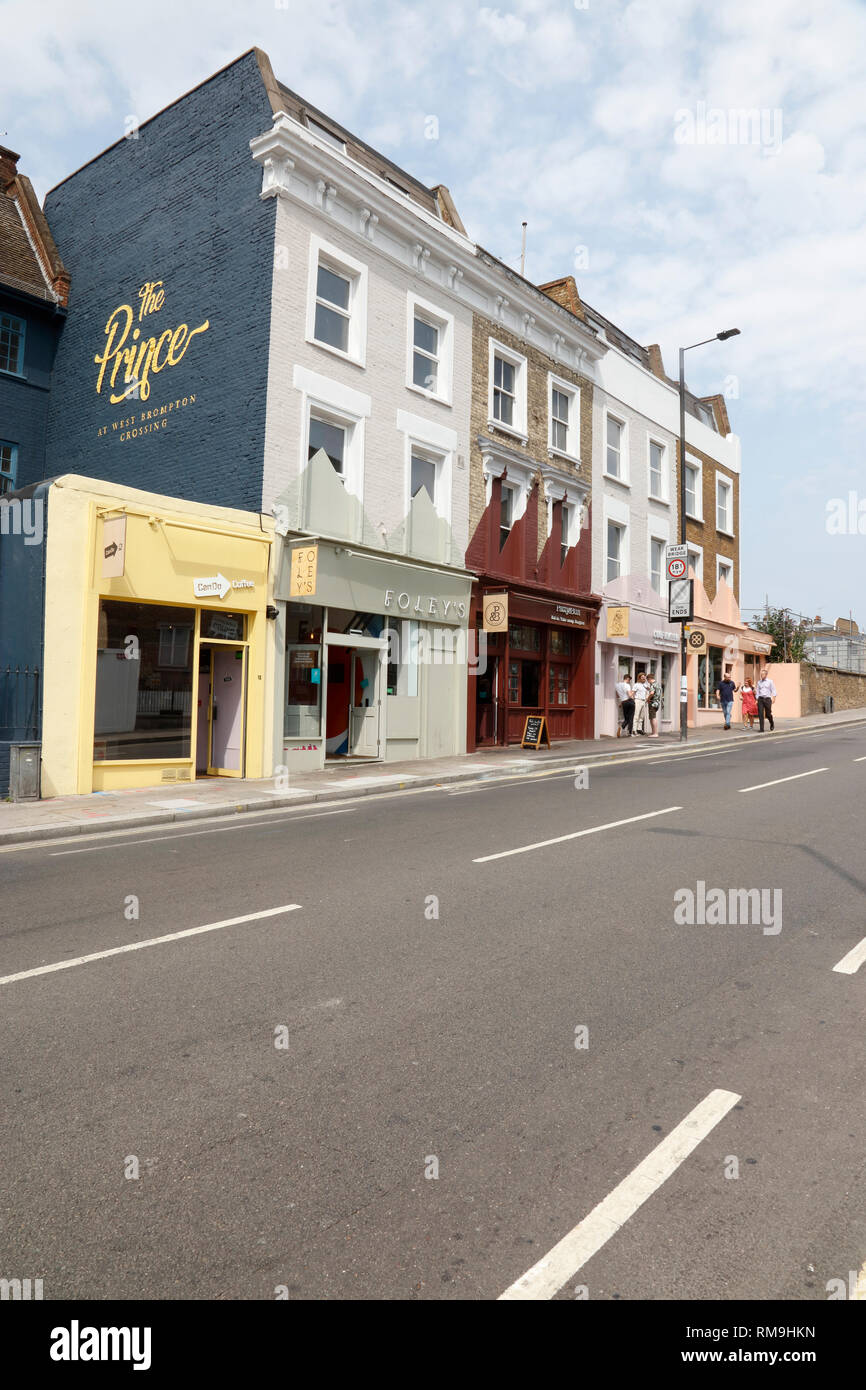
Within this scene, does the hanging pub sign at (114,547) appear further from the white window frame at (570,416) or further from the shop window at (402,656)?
the white window frame at (570,416)

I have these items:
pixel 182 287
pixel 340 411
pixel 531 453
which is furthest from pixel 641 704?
pixel 182 287

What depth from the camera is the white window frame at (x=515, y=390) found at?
69.8 ft

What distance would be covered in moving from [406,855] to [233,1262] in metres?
5.94

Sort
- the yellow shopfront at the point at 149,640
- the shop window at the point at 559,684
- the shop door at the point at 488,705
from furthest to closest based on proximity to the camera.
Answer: the shop window at the point at 559,684 → the shop door at the point at 488,705 → the yellow shopfront at the point at 149,640

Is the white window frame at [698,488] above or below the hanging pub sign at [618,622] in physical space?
above

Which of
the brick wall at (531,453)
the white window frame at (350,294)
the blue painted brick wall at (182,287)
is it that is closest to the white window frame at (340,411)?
the white window frame at (350,294)

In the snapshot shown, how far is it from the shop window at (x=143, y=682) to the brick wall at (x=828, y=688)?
30707mm

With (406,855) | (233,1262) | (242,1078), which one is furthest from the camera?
(406,855)

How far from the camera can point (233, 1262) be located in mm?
2527

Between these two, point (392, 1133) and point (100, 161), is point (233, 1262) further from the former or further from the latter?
point (100, 161)

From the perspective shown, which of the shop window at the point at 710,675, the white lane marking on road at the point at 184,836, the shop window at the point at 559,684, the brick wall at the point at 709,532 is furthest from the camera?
the shop window at the point at 710,675

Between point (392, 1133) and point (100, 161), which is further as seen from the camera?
point (100, 161)
